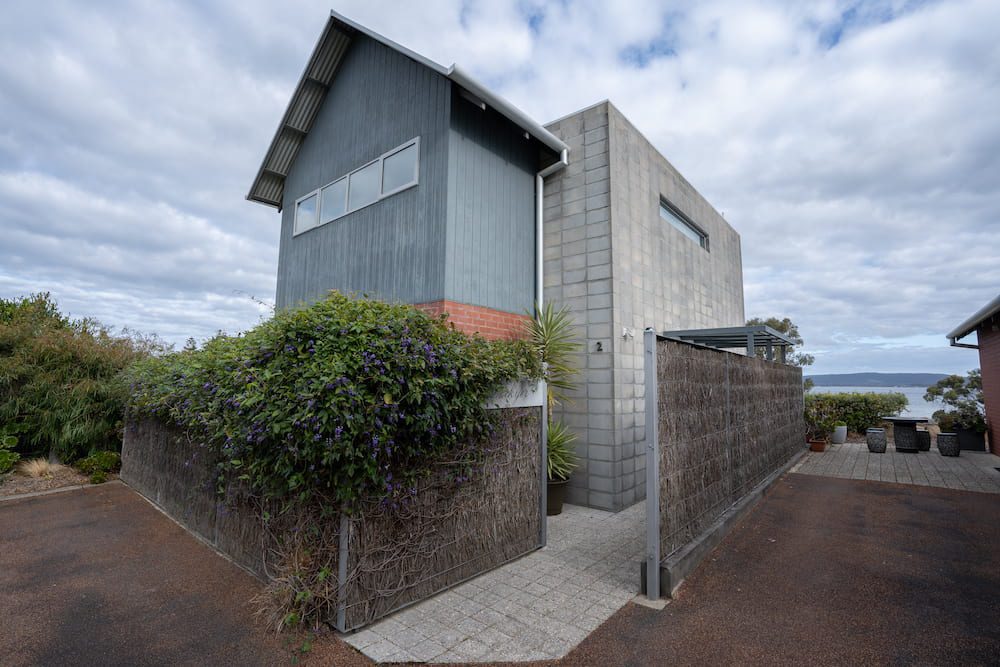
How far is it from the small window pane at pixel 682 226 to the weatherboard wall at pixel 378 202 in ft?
14.4

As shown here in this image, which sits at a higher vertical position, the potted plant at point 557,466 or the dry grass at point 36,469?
the potted plant at point 557,466

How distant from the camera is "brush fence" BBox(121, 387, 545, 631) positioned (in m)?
2.87

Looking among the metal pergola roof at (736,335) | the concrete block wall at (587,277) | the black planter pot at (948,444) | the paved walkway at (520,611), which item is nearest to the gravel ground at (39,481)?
the paved walkway at (520,611)

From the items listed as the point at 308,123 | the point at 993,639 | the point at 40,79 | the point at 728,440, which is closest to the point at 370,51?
the point at 308,123

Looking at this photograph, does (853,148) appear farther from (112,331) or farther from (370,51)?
(112,331)

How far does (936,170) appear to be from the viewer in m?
8.66

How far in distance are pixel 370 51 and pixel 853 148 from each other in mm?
8624

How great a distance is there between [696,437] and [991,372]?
11158 millimetres

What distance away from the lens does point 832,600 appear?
3.23 m

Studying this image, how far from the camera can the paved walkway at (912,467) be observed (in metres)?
7.12

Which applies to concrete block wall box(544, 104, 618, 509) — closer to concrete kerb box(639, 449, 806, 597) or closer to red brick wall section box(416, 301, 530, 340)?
red brick wall section box(416, 301, 530, 340)

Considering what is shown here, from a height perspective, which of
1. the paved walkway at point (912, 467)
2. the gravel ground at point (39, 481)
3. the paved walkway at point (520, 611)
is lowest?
the gravel ground at point (39, 481)

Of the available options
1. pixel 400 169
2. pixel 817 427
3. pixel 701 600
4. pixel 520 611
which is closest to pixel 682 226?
pixel 400 169

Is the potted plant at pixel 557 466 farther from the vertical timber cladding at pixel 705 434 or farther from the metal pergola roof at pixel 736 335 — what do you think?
the metal pergola roof at pixel 736 335
